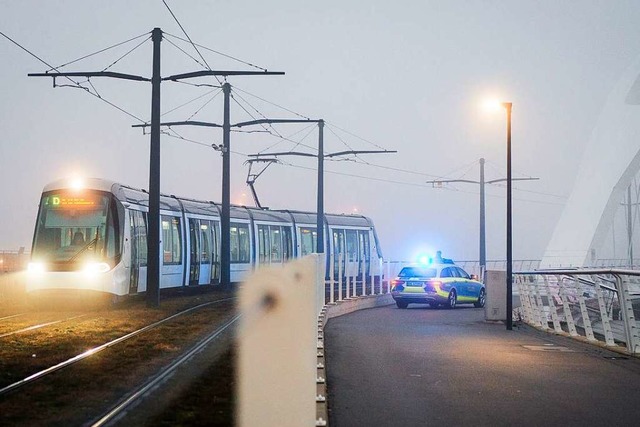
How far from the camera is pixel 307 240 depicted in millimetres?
46906

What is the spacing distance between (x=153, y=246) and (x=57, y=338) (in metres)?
9.67

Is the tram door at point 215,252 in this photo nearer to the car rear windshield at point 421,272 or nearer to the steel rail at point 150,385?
the car rear windshield at point 421,272

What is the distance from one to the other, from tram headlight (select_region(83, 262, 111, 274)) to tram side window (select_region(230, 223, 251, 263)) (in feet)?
44.9

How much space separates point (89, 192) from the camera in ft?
87.8

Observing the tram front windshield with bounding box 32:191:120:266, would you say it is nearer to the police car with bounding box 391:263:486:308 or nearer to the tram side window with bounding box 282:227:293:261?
the police car with bounding box 391:263:486:308

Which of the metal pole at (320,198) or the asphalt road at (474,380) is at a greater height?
the metal pole at (320,198)

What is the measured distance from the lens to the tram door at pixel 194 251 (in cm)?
3519

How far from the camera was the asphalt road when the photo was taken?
10.5 metres

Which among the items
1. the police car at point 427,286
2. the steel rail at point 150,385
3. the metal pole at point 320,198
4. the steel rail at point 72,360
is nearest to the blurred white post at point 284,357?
the steel rail at point 150,385

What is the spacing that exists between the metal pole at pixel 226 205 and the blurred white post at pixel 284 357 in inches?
1192

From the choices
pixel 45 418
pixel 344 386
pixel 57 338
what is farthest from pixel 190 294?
pixel 45 418

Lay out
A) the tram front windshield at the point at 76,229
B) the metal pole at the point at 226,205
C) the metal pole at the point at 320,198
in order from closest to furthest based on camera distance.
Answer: the tram front windshield at the point at 76,229
the metal pole at the point at 226,205
the metal pole at the point at 320,198

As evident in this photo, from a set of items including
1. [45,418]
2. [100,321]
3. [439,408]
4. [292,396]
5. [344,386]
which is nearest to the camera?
[292,396]

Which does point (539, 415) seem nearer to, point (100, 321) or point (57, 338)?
point (57, 338)
